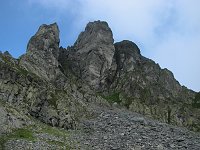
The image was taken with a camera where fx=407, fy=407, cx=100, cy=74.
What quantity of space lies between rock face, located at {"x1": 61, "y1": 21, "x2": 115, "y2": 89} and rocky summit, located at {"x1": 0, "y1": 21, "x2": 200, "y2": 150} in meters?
0.37

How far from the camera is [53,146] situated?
61.8 meters

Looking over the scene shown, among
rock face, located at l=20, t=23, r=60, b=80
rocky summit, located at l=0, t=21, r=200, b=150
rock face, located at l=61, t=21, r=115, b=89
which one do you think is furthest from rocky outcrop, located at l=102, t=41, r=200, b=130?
rock face, located at l=20, t=23, r=60, b=80

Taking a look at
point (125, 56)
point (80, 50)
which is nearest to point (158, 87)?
point (125, 56)

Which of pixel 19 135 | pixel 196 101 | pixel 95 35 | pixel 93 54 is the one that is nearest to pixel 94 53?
pixel 93 54

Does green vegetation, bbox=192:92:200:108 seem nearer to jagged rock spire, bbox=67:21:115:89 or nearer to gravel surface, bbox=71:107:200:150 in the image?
jagged rock spire, bbox=67:21:115:89

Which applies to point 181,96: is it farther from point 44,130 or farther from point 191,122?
point 44,130

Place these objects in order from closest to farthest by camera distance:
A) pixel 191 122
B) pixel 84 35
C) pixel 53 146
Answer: pixel 53 146
pixel 191 122
pixel 84 35

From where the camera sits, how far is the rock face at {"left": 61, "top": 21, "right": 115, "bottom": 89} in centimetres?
15375

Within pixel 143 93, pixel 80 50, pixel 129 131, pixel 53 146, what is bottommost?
pixel 53 146

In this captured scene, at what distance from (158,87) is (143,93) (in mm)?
11272

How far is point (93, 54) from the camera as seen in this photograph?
159500mm

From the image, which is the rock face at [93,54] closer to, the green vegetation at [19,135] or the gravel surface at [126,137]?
the gravel surface at [126,137]

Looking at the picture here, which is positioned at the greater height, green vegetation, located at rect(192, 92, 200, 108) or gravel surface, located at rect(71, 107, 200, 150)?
green vegetation, located at rect(192, 92, 200, 108)

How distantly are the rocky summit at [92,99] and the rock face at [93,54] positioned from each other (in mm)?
373
